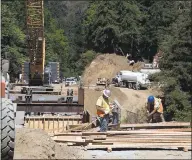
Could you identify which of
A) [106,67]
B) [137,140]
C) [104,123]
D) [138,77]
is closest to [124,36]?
[106,67]

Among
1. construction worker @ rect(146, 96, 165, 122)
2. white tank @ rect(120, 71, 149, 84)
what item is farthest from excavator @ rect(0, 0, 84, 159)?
white tank @ rect(120, 71, 149, 84)

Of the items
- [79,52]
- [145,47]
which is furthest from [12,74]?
[79,52]

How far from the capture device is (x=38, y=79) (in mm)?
30766

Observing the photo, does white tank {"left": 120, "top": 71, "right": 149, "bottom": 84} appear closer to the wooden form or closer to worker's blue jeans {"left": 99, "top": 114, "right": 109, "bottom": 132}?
the wooden form

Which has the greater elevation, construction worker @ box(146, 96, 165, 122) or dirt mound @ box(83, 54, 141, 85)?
dirt mound @ box(83, 54, 141, 85)

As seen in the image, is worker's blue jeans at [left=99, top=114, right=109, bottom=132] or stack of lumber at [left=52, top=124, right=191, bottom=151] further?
worker's blue jeans at [left=99, top=114, right=109, bottom=132]

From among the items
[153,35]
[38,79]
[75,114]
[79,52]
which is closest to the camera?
[75,114]

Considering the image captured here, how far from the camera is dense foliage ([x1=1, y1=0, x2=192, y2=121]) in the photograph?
45750 millimetres

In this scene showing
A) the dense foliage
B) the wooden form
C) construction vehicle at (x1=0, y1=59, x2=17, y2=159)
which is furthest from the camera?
the dense foliage

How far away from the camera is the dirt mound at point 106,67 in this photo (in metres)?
69.9

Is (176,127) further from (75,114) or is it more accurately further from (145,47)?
(145,47)

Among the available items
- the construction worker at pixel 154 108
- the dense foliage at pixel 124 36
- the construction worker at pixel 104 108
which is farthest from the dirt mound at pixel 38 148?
the dense foliage at pixel 124 36

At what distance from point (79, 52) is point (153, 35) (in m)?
19.7

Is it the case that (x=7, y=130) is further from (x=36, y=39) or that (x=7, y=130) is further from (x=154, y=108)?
(x=36, y=39)
